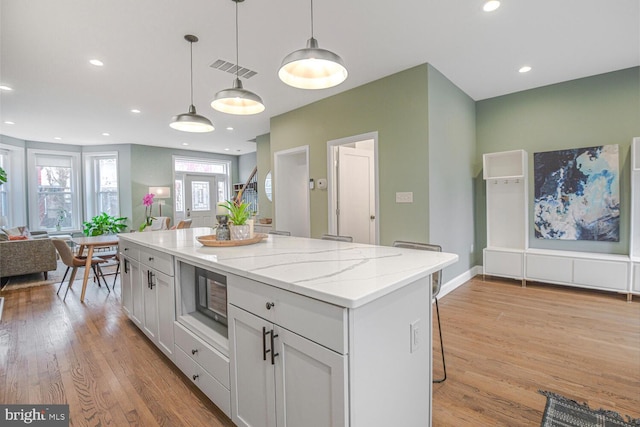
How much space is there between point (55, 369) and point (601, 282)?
5.59 metres

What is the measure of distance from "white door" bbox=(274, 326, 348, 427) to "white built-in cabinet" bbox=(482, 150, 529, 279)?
413cm

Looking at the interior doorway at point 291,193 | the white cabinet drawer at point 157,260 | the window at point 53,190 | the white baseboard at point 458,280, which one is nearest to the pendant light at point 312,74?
the white cabinet drawer at point 157,260

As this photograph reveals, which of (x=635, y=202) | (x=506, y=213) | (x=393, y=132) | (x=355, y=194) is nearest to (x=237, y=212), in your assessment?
(x=393, y=132)

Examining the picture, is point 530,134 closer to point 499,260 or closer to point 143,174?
point 499,260

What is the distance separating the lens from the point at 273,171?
550cm

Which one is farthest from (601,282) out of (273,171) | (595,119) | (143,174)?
(143,174)

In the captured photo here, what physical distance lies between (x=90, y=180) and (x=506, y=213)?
9783 mm

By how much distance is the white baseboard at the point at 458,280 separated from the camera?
374 cm

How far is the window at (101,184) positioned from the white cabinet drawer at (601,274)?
32.3 feet

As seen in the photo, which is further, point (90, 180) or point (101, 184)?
point (101, 184)

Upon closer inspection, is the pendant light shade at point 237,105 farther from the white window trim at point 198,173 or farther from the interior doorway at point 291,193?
the white window trim at point 198,173

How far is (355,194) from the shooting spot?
480 centimetres

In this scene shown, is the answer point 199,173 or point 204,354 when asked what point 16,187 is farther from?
point 204,354

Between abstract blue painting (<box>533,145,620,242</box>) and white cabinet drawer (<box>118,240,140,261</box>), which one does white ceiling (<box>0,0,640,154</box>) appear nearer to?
abstract blue painting (<box>533,145,620,242</box>)
